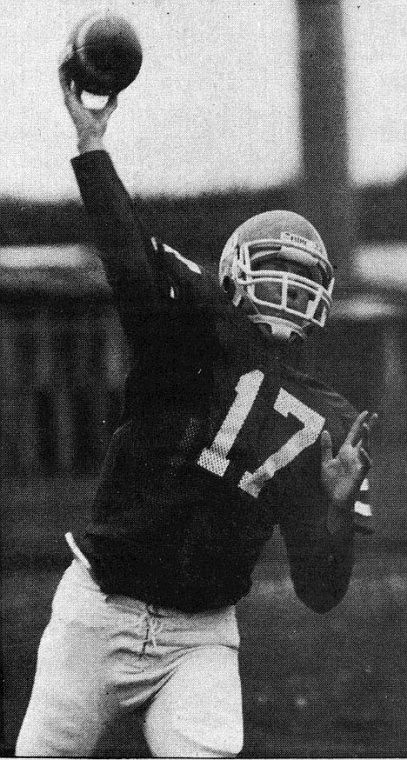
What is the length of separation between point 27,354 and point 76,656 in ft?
2.47

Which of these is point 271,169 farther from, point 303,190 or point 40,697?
point 40,697

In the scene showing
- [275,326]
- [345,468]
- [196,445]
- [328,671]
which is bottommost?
[328,671]

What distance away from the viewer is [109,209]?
2.01 m

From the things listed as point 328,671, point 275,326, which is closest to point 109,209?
point 275,326

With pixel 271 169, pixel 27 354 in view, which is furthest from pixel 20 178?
pixel 271 169

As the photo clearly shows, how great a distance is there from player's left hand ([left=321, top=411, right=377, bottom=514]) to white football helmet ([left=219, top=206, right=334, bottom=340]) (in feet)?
0.91

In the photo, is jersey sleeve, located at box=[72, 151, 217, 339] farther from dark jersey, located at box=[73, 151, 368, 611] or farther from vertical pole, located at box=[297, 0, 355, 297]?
vertical pole, located at box=[297, 0, 355, 297]

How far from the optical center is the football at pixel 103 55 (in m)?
2.08

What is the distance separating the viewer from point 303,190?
7.59 feet

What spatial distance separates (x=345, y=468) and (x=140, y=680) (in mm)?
677

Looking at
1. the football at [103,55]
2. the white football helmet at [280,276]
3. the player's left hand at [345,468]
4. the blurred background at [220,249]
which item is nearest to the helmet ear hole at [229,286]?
the white football helmet at [280,276]

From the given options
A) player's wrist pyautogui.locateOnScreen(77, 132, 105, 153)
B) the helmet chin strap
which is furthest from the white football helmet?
player's wrist pyautogui.locateOnScreen(77, 132, 105, 153)

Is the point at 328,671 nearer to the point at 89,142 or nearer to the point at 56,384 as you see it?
the point at 56,384

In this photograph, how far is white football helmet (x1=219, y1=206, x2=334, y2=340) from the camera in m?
2.18
